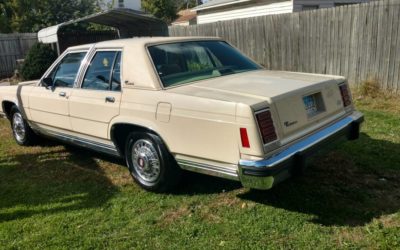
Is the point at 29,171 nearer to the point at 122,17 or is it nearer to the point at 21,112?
the point at 21,112

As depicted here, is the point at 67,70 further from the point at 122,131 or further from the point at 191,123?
the point at 191,123

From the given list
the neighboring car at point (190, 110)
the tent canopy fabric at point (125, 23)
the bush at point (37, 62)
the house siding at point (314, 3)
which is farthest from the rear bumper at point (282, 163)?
the house siding at point (314, 3)

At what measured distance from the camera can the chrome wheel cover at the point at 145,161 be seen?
14.8 ft

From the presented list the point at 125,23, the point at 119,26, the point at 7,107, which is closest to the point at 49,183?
the point at 7,107

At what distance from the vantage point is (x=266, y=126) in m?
3.54

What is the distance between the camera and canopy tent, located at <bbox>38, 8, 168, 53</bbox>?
14844 millimetres

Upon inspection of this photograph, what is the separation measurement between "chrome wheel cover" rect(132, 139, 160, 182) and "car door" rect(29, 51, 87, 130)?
53.5 inches

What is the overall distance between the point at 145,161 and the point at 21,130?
3.49m

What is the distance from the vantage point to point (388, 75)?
28.2ft

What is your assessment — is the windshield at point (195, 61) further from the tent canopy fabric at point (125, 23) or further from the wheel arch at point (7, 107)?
the tent canopy fabric at point (125, 23)

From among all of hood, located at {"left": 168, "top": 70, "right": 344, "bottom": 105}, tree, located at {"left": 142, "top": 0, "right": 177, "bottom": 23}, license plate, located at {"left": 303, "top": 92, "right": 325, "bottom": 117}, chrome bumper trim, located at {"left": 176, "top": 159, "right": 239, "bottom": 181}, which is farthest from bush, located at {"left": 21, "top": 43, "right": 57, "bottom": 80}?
tree, located at {"left": 142, "top": 0, "right": 177, "bottom": 23}

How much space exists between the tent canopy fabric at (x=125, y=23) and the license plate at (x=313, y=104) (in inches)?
449

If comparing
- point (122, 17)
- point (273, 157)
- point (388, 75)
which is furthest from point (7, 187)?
point (122, 17)

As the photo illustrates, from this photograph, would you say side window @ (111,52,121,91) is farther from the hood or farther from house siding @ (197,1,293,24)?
house siding @ (197,1,293,24)
